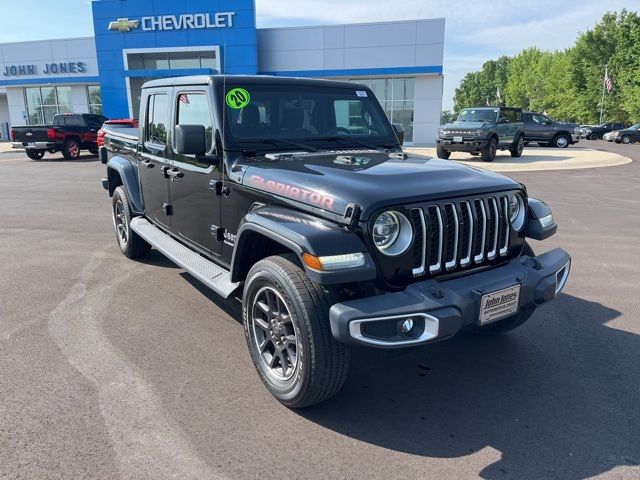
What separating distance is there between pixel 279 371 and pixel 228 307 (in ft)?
5.21

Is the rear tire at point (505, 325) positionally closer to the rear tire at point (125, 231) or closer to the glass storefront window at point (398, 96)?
the rear tire at point (125, 231)

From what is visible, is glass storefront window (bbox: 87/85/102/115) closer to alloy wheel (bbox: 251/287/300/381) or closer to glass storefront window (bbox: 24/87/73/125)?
glass storefront window (bbox: 24/87/73/125)

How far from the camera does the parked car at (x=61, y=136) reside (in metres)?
19.8

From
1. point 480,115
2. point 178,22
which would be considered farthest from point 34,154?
point 480,115

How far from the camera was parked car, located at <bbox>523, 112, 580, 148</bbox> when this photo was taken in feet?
87.6

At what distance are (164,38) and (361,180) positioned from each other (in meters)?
31.7

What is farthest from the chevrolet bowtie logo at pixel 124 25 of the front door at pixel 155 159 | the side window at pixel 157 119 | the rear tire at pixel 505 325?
the rear tire at pixel 505 325

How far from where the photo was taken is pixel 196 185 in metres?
4.13

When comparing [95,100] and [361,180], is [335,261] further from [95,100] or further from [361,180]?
[95,100]

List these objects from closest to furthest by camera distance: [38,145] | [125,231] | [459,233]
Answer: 1. [459,233]
2. [125,231]
3. [38,145]

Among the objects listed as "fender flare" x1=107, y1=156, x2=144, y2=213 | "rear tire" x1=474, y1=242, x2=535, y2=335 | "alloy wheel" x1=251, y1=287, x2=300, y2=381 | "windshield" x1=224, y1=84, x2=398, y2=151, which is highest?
"windshield" x1=224, y1=84, x2=398, y2=151

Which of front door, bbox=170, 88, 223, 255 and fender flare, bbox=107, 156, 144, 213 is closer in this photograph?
front door, bbox=170, 88, 223, 255

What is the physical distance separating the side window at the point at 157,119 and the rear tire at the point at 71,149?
57.9ft

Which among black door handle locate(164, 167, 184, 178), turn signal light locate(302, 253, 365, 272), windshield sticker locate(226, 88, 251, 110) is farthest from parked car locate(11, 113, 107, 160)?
turn signal light locate(302, 253, 365, 272)
